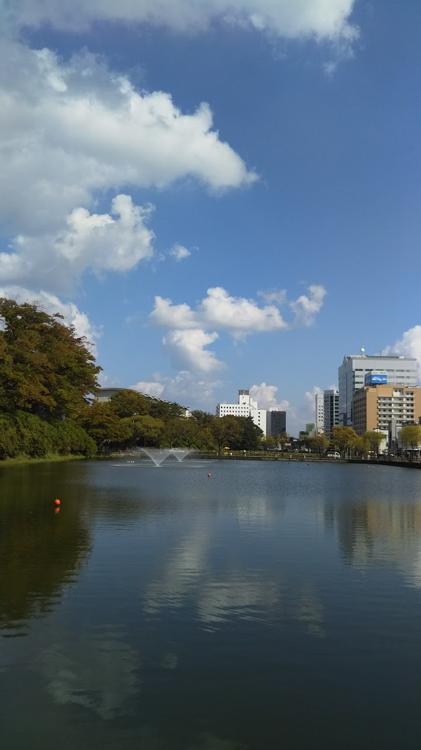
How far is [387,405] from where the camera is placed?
582ft

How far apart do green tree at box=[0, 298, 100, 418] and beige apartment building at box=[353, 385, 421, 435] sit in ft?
382

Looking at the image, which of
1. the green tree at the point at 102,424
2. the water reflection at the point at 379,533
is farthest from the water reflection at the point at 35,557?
the green tree at the point at 102,424

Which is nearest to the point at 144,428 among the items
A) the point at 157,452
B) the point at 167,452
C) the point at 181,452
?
the point at 157,452

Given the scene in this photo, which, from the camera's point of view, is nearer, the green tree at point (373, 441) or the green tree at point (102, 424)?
the green tree at point (102, 424)

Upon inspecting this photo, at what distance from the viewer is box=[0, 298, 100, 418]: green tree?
5500 cm

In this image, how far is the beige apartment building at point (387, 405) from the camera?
176m

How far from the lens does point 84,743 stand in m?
5.48

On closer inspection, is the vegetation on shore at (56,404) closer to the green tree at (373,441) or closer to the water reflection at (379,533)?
the green tree at (373,441)

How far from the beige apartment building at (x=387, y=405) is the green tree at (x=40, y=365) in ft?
382

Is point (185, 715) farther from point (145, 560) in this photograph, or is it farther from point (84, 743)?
point (145, 560)

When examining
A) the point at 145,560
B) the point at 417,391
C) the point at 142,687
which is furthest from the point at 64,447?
the point at 417,391

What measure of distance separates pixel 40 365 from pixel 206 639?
53.5m

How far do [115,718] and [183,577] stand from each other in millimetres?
5540

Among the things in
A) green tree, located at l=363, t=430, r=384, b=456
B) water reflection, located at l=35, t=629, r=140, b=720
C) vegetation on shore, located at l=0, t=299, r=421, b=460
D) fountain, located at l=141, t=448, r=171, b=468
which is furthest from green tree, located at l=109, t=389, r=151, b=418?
water reflection, located at l=35, t=629, r=140, b=720
